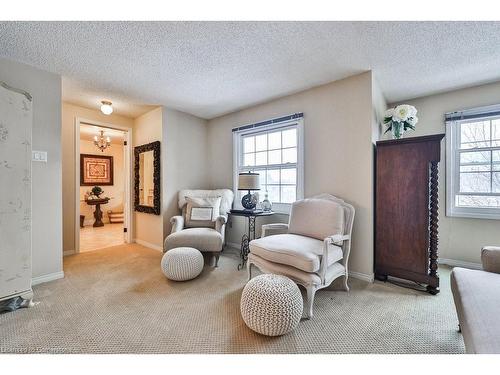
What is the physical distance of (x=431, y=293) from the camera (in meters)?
2.10

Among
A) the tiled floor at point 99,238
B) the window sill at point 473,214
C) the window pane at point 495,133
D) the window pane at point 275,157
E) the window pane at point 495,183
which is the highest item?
the window pane at point 495,133

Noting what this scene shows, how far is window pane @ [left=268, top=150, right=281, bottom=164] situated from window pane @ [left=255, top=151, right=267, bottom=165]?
0.31ft

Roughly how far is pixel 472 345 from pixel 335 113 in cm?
229

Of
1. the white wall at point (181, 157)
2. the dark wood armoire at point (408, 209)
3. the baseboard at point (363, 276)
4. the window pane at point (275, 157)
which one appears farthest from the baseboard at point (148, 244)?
the dark wood armoire at point (408, 209)

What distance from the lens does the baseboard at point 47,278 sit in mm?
2287

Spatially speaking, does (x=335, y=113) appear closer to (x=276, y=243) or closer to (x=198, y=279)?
(x=276, y=243)

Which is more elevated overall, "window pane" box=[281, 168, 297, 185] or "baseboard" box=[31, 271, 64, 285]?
"window pane" box=[281, 168, 297, 185]

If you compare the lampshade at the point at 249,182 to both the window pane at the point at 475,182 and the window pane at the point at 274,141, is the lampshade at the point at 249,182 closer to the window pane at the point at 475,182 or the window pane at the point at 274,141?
the window pane at the point at 274,141

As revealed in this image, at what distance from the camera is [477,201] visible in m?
2.69

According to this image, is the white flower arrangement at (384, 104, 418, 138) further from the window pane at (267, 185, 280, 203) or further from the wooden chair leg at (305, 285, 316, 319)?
the wooden chair leg at (305, 285, 316, 319)

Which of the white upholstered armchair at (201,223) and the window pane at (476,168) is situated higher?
the window pane at (476,168)

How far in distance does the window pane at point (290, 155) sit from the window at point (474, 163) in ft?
6.34

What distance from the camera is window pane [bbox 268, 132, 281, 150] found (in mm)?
3250

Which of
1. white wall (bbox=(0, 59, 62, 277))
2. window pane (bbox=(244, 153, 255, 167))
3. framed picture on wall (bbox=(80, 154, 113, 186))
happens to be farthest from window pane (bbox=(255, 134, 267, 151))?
framed picture on wall (bbox=(80, 154, 113, 186))
